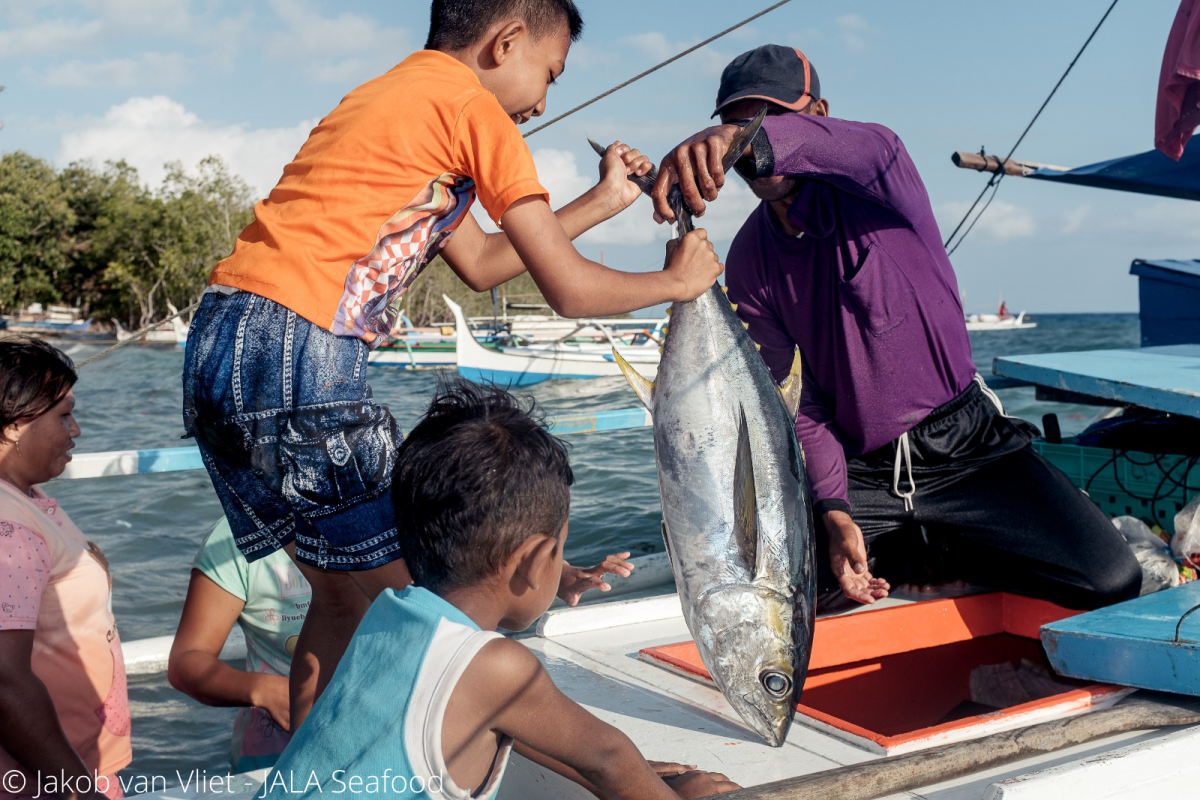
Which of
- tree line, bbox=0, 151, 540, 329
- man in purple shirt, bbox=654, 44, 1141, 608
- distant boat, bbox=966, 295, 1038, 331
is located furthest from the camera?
distant boat, bbox=966, 295, 1038, 331

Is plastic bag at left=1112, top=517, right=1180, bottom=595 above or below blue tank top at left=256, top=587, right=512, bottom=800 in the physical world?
below

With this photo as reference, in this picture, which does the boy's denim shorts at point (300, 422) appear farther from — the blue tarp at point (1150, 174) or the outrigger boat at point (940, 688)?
the blue tarp at point (1150, 174)

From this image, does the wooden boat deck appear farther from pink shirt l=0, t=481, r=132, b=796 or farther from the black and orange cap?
the black and orange cap

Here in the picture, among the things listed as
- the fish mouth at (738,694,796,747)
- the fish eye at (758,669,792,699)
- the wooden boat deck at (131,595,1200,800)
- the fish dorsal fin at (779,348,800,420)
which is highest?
the fish dorsal fin at (779,348,800,420)

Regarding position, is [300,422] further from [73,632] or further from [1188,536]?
[1188,536]

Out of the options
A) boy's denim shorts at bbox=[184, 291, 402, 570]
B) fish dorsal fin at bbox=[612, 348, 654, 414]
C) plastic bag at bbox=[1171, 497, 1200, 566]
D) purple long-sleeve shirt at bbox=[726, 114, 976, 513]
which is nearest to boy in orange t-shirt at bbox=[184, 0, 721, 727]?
boy's denim shorts at bbox=[184, 291, 402, 570]

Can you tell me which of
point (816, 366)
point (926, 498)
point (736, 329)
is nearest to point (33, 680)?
point (736, 329)

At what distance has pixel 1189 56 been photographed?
12.2ft

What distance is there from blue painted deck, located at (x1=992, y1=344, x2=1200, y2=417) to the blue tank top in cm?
335

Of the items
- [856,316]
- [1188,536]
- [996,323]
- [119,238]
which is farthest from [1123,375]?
[996,323]

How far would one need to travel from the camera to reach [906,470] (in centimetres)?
336

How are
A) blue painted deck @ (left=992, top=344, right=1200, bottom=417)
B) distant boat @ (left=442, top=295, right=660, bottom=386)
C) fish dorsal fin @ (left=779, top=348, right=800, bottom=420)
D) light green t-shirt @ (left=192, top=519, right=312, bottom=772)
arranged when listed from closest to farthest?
1. fish dorsal fin @ (left=779, top=348, right=800, bottom=420)
2. light green t-shirt @ (left=192, top=519, right=312, bottom=772)
3. blue painted deck @ (left=992, top=344, right=1200, bottom=417)
4. distant boat @ (left=442, top=295, right=660, bottom=386)

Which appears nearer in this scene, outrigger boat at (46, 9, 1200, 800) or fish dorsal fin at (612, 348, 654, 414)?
outrigger boat at (46, 9, 1200, 800)

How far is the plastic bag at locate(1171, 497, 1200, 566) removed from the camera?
3.85 m
